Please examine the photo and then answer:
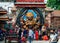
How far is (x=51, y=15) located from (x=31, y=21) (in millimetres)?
6562

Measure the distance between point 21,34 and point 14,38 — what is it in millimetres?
1618

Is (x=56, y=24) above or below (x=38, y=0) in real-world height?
below

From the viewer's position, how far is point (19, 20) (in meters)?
45.8

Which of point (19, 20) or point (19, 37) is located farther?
point (19, 20)

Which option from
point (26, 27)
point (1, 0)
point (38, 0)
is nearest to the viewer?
point (26, 27)

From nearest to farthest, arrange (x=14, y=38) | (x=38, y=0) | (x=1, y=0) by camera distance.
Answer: (x=14, y=38) < (x=38, y=0) < (x=1, y=0)

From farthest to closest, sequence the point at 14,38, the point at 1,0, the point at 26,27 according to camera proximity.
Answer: the point at 1,0
the point at 26,27
the point at 14,38

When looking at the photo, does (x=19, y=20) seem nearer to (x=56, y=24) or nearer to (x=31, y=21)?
(x=31, y=21)

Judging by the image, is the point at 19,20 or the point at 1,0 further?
the point at 1,0

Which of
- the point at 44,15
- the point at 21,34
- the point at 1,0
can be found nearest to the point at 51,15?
the point at 44,15

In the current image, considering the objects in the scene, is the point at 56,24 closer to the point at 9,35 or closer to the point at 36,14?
the point at 36,14

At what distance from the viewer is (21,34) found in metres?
37.7

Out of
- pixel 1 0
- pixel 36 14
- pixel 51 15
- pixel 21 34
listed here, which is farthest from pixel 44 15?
pixel 1 0

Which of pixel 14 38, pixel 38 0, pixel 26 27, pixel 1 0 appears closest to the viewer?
pixel 14 38
